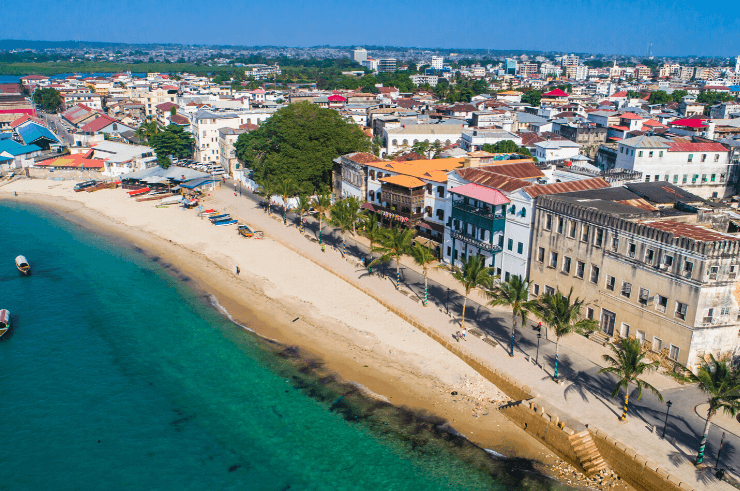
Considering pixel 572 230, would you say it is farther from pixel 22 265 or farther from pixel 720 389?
pixel 22 265

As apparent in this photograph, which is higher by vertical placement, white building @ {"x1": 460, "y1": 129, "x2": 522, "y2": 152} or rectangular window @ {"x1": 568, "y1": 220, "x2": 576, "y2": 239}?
white building @ {"x1": 460, "y1": 129, "x2": 522, "y2": 152}

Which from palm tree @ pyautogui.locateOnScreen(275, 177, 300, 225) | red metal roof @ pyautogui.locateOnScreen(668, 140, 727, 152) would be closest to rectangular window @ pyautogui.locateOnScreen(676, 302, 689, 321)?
red metal roof @ pyautogui.locateOnScreen(668, 140, 727, 152)

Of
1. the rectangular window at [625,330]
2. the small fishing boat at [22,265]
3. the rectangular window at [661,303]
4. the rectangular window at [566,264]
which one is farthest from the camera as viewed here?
the small fishing boat at [22,265]

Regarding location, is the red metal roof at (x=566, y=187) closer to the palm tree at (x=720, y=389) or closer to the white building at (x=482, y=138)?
the palm tree at (x=720, y=389)

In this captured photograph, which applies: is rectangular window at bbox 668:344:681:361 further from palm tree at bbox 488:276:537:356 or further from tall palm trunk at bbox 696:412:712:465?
palm tree at bbox 488:276:537:356

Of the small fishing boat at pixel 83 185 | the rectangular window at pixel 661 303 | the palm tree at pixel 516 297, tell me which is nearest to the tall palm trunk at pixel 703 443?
the rectangular window at pixel 661 303

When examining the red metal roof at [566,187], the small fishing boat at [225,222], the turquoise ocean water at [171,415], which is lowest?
the turquoise ocean water at [171,415]
